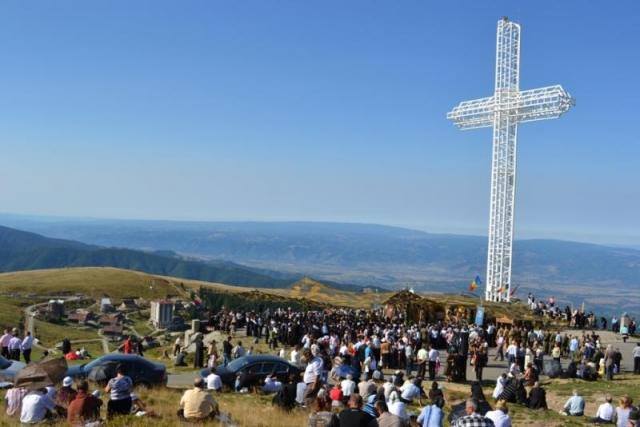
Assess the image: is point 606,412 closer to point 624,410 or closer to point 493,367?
point 624,410

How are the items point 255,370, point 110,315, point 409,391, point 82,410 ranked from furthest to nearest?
point 110,315 < point 255,370 < point 409,391 < point 82,410

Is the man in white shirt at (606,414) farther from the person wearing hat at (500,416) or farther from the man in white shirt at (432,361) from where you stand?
the man in white shirt at (432,361)

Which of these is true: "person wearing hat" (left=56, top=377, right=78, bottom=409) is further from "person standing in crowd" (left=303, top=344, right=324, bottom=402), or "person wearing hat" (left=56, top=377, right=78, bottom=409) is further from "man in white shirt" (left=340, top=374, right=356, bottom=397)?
"man in white shirt" (left=340, top=374, right=356, bottom=397)

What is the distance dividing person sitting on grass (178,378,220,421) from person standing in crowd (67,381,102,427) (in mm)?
2065

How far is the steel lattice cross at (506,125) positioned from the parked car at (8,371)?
48740 millimetres

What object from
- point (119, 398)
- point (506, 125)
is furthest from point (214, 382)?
point (506, 125)

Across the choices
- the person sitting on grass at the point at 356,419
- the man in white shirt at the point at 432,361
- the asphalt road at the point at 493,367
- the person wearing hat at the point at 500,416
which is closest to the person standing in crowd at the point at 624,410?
the person wearing hat at the point at 500,416

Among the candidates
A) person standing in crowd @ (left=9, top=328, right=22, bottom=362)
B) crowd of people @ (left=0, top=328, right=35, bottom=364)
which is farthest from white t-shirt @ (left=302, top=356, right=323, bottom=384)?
person standing in crowd @ (left=9, top=328, right=22, bottom=362)

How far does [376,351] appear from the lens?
26.7 metres

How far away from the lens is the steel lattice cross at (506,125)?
2442 inches

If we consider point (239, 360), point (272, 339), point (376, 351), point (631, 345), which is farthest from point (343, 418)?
point (631, 345)

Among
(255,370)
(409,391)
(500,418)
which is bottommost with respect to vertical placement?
(255,370)

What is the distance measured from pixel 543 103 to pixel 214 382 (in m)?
50.5

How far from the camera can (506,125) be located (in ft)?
208
